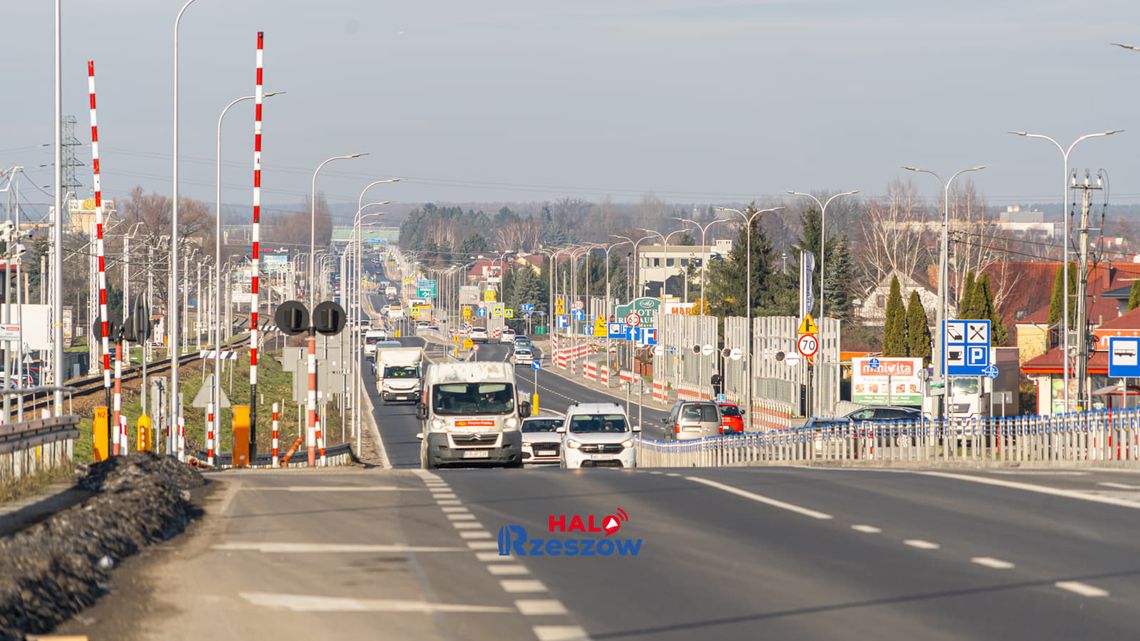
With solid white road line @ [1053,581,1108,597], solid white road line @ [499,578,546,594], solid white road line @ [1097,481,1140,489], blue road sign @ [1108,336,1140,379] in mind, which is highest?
Result: blue road sign @ [1108,336,1140,379]

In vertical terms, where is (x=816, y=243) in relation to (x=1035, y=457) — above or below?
above

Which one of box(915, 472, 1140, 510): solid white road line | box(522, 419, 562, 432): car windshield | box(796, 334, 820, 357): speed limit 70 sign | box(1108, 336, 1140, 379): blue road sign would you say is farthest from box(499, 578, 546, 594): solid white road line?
box(796, 334, 820, 357): speed limit 70 sign

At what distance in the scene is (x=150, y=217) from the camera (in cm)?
16338

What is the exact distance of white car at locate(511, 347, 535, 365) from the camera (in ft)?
417

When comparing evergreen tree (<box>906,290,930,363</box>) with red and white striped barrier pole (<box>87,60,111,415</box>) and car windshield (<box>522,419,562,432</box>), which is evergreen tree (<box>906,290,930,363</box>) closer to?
car windshield (<box>522,419,562,432</box>)

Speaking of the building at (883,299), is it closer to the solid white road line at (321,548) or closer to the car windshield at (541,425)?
the car windshield at (541,425)

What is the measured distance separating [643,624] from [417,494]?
30.7ft

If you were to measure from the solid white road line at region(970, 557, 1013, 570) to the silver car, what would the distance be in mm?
37286

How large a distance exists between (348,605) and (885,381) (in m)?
51.8

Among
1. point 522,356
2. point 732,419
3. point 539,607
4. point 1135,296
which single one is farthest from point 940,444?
point 522,356

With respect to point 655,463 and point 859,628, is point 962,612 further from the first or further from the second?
point 655,463

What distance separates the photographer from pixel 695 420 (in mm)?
50875

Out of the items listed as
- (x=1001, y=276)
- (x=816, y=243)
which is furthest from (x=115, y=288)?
(x=1001, y=276)

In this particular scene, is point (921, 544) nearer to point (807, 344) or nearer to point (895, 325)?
point (807, 344)
